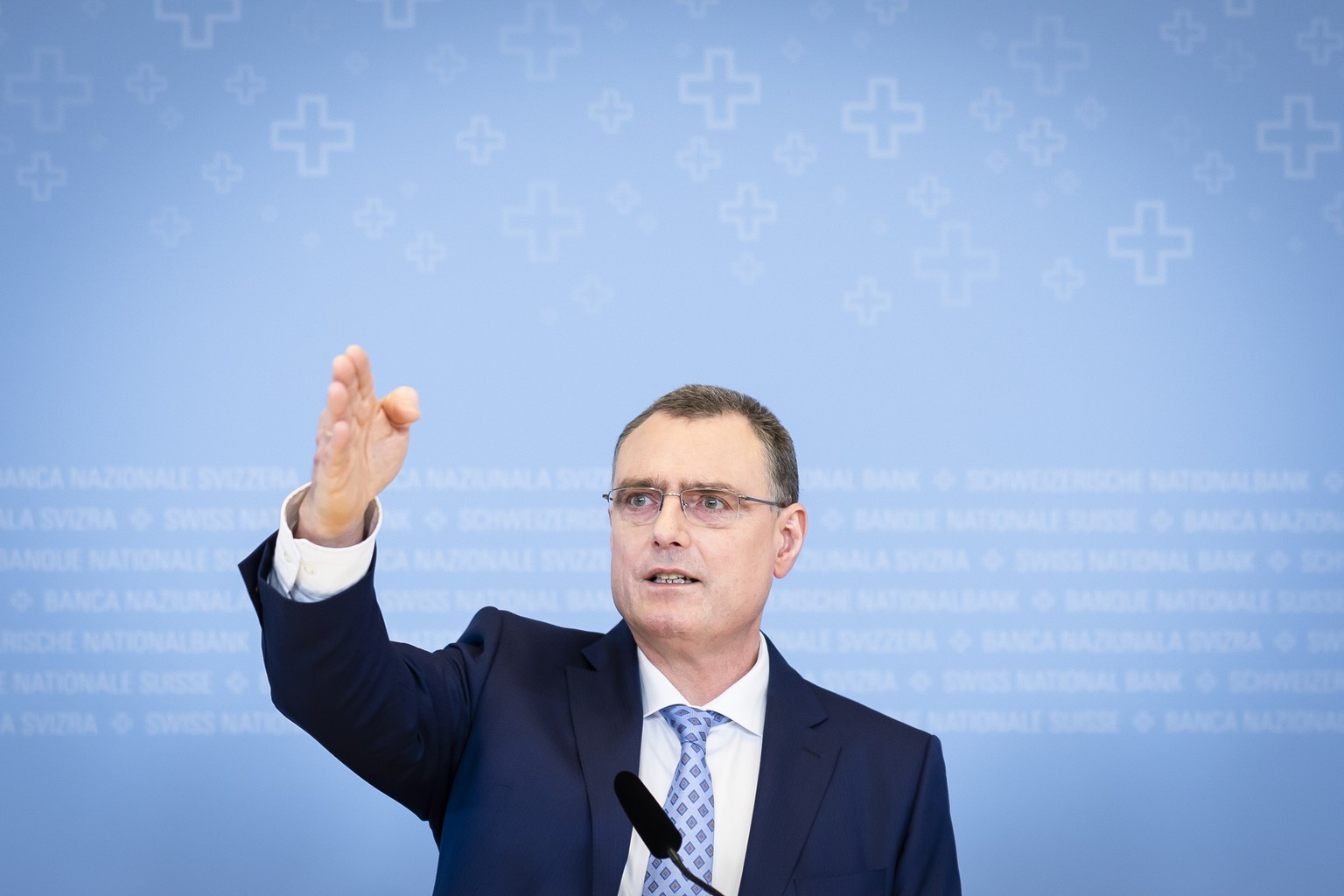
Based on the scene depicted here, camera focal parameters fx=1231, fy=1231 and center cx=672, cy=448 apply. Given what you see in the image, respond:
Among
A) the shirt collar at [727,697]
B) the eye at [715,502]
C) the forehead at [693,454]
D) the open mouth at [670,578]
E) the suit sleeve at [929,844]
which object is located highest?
the forehead at [693,454]

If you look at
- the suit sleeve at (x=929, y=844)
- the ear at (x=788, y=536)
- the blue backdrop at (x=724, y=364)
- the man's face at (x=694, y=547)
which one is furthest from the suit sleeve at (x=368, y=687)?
the blue backdrop at (x=724, y=364)

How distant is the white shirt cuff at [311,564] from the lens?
1395 mm

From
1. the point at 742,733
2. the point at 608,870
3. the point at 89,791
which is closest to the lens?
the point at 608,870

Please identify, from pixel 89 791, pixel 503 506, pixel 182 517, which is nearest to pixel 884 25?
pixel 503 506

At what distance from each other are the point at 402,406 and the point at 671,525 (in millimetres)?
494

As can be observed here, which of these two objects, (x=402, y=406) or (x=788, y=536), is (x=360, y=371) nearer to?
(x=402, y=406)

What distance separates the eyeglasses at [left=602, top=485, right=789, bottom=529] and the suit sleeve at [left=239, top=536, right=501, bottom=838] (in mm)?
302

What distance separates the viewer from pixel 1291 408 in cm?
288

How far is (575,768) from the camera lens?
5.66ft

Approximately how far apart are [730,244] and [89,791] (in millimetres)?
1873

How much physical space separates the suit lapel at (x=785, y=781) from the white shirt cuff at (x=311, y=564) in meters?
0.69

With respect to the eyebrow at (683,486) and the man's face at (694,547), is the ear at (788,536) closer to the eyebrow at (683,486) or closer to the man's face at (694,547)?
the man's face at (694,547)

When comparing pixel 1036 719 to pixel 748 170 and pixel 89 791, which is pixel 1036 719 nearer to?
pixel 748 170

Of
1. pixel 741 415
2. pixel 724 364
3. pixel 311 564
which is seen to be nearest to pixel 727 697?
pixel 741 415
